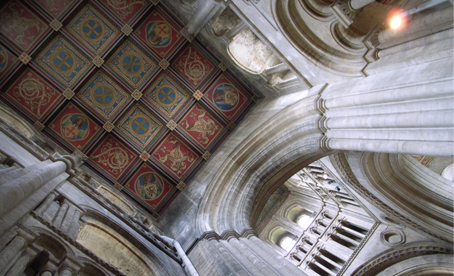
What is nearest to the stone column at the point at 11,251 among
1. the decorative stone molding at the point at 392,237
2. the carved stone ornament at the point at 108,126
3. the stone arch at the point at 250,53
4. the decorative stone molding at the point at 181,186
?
the decorative stone molding at the point at 181,186

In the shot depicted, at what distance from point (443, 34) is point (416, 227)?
19.1 feet

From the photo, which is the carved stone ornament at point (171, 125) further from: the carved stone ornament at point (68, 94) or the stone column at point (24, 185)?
the stone column at point (24, 185)

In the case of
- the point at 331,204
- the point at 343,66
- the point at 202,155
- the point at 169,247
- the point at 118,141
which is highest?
the point at 343,66

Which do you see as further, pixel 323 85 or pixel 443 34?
pixel 323 85

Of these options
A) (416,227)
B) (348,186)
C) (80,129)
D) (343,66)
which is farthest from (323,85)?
(80,129)

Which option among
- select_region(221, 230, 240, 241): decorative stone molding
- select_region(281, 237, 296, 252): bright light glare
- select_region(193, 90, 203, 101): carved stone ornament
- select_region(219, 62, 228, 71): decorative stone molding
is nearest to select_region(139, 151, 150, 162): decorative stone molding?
select_region(193, 90, 203, 101): carved stone ornament

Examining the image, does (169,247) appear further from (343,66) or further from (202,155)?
(343,66)

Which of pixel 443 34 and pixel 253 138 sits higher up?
pixel 443 34

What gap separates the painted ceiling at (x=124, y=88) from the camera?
27.7 ft

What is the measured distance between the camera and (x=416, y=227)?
761cm

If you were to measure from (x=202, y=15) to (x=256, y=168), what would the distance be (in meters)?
4.37

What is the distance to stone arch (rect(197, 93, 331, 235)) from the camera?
6.25 m

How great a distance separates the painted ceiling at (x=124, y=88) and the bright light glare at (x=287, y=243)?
6535 millimetres

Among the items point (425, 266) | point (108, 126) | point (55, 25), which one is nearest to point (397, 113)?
point (425, 266)
